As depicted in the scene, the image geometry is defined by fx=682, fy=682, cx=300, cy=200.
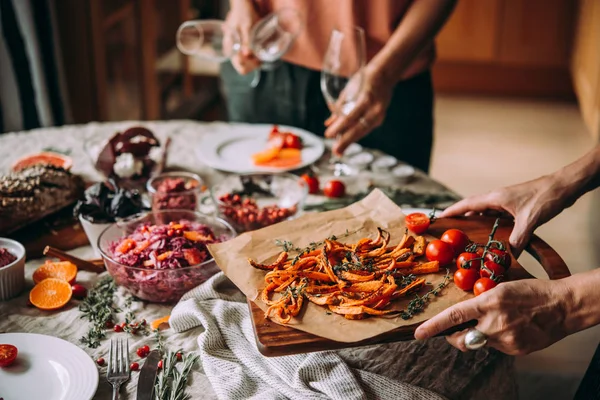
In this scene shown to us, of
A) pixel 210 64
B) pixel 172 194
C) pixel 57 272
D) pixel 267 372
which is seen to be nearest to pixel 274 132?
pixel 172 194

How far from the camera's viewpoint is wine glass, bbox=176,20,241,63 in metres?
2.11

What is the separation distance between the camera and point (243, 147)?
241cm

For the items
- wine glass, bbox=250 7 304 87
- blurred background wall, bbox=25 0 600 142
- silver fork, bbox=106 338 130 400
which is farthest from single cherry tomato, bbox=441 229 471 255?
blurred background wall, bbox=25 0 600 142

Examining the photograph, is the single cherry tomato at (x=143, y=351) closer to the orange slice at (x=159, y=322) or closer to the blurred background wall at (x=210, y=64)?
the orange slice at (x=159, y=322)

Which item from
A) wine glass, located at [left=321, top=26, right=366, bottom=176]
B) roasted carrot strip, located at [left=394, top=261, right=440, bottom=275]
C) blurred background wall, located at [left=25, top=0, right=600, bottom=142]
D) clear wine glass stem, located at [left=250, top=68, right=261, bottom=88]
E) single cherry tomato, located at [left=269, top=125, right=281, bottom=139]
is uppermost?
wine glass, located at [left=321, top=26, right=366, bottom=176]

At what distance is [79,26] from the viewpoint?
12.1ft

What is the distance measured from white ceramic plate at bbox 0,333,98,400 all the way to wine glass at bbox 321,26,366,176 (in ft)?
3.65

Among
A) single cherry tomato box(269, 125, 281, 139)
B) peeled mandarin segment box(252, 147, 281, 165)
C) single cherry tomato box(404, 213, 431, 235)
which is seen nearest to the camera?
single cherry tomato box(404, 213, 431, 235)

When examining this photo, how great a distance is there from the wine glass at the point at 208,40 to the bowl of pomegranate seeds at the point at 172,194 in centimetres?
43

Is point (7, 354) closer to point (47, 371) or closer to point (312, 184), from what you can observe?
point (47, 371)

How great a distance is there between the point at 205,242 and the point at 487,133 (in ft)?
14.1

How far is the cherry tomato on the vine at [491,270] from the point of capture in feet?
4.58

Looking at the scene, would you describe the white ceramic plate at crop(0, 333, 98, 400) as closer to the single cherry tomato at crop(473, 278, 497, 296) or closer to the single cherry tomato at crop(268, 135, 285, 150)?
the single cherry tomato at crop(473, 278, 497, 296)

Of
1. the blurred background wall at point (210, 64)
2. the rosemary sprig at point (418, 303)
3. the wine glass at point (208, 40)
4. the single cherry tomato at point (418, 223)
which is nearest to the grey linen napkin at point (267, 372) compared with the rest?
the rosemary sprig at point (418, 303)
